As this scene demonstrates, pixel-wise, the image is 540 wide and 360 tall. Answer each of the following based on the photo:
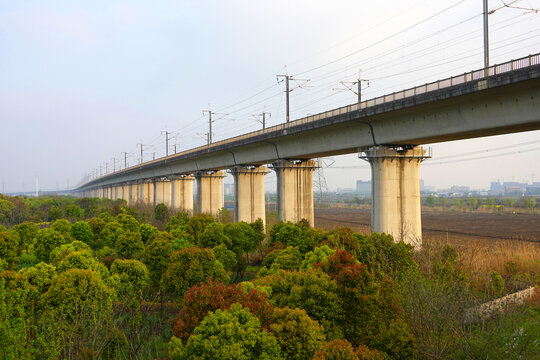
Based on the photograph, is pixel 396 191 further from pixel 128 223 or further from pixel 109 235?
pixel 128 223

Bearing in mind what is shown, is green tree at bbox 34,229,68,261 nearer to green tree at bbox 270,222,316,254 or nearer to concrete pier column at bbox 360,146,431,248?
green tree at bbox 270,222,316,254

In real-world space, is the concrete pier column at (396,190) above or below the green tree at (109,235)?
above

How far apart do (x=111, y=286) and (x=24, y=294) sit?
12.9 ft

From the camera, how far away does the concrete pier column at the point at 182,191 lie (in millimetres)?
67875

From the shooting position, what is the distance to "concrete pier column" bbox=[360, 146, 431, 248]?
2764 cm

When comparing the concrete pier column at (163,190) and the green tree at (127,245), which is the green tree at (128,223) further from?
the concrete pier column at (163,190)

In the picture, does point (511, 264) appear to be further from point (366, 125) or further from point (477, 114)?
point (366, 125)

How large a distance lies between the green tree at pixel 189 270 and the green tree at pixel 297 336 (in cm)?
873

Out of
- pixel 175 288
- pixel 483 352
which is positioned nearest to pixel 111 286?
pixel 175 288

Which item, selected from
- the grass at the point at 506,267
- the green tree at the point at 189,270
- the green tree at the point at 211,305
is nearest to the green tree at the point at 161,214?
the green tree at the point at 189,270

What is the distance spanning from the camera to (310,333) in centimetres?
1126

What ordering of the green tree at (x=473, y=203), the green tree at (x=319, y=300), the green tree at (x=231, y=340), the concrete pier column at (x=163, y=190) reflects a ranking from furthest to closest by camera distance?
the green tree at (x=473, y=203)
the concrete pier column at (x=163, y=190)
the green tree at (x=319, y=300)
the green tree at (x=231, y=340)

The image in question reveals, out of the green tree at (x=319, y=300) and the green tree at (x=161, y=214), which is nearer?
the green tree at (x=319, y=300)

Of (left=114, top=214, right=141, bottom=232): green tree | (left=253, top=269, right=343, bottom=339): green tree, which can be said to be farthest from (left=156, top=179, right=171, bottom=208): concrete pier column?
(left=253, top=269, right=343, bottom=339): green tree
